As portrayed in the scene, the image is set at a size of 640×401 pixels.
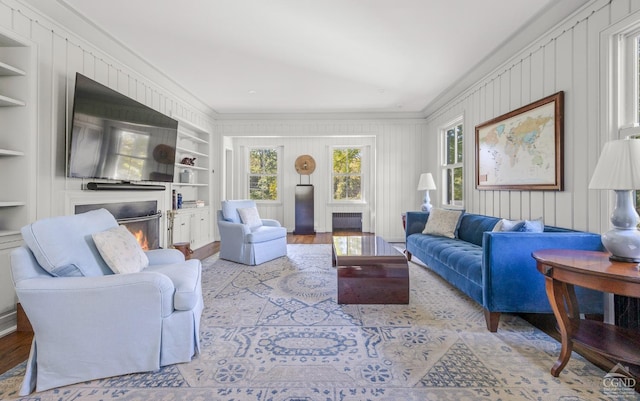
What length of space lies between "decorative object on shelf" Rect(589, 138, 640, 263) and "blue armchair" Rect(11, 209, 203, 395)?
8.23 feet

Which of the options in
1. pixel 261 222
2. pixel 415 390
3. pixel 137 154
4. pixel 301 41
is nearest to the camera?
pixel 415 390

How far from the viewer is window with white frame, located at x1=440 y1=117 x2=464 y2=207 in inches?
182

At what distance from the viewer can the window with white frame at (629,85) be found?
197 centimetres

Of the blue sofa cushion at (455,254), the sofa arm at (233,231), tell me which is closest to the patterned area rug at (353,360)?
the blue sofa cushion at (455,254)

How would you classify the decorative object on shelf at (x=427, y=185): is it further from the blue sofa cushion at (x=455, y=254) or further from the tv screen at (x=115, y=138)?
the tv screen at (x=115, y=138)

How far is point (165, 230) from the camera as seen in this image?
4.20 meters

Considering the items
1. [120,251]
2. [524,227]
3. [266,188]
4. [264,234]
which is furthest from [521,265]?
[266,188]

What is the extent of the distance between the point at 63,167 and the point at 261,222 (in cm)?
251

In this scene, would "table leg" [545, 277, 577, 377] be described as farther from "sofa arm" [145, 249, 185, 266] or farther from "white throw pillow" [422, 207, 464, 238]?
"sofa arm" [145, 249, 185, 266]

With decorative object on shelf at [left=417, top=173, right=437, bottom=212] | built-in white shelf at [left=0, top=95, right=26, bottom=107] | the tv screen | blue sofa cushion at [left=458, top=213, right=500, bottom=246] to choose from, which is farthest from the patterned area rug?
decorative object on shelf at [left=417, top=173, right=437, bottom=212]

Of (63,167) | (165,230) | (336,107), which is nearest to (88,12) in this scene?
(63,167)

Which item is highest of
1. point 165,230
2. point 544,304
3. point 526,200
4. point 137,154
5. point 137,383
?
point 137,154

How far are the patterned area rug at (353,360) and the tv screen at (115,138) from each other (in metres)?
1.78

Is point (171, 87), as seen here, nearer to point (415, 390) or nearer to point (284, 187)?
point (284, 187)
